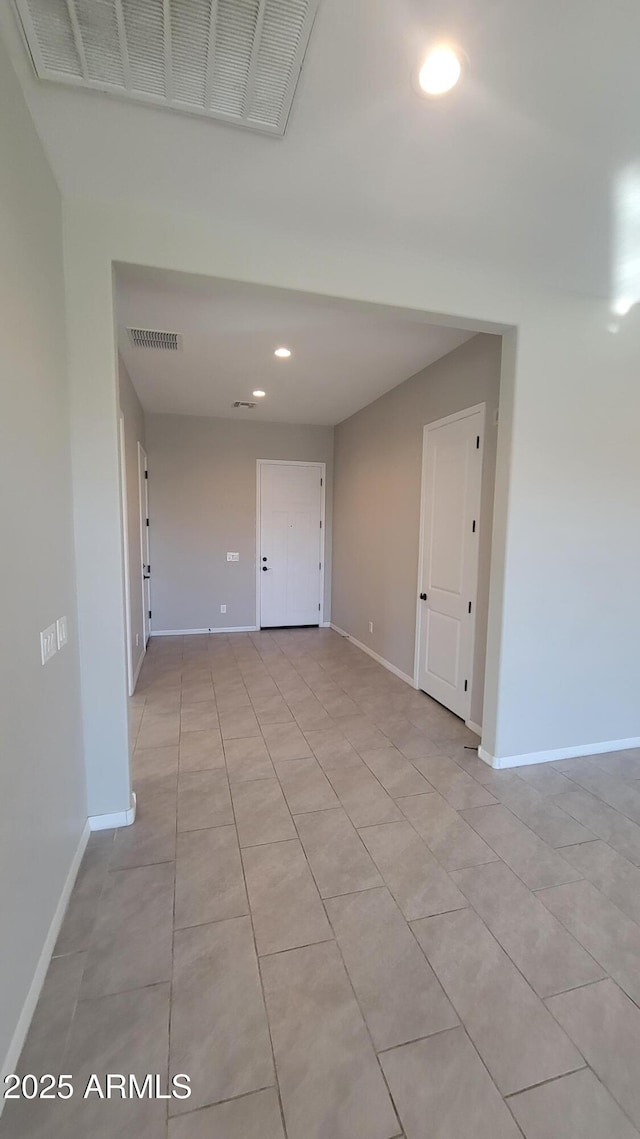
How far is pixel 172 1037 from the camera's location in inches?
52.2

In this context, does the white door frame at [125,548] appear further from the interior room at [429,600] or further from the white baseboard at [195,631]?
the white baseboard at [195,631]

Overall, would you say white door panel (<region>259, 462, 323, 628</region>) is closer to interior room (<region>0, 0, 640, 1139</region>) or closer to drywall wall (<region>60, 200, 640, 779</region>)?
interior room (<region>0, 0, 640, 1139</region>)

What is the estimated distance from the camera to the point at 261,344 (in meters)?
3.32

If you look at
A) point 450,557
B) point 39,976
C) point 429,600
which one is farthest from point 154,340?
point 39,976

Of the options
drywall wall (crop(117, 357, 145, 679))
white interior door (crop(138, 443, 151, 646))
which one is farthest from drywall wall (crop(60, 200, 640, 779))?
white interior door (crop(138, 443, 151, 646))

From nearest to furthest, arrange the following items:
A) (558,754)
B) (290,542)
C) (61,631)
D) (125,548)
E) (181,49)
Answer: (181,49)
(61,631)
(558,754)
(125,548)
(290,542)

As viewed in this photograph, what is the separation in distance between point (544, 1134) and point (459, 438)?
331 centimetres

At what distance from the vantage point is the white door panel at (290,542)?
6.08 metres

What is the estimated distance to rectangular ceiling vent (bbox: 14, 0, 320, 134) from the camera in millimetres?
1203

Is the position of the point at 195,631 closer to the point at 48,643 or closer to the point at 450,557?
the point at 450,557

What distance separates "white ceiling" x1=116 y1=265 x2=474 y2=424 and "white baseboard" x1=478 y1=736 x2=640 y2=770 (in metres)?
2.61

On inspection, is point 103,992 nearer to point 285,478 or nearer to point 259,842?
point 259,842

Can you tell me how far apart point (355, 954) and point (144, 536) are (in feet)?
14.6

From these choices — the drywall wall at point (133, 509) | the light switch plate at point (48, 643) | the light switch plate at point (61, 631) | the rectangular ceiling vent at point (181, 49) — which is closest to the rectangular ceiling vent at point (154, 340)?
the drywall wall at point (133, 509)
